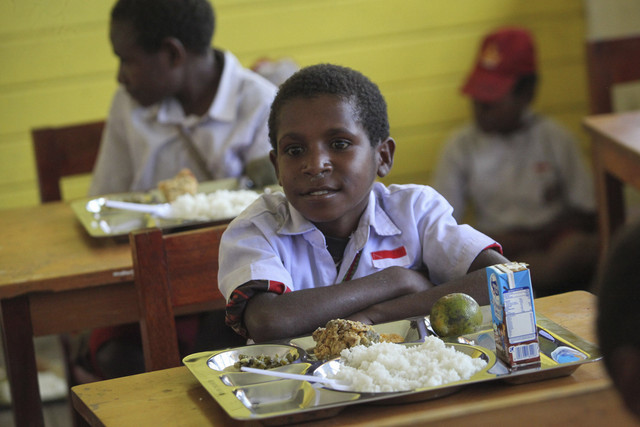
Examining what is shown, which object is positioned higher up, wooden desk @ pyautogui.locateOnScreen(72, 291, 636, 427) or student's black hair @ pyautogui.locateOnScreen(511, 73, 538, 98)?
student's black hair @ pyautogui.locateOnScreen(511, 73, 538, 98)

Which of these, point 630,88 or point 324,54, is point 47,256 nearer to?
point 324,54

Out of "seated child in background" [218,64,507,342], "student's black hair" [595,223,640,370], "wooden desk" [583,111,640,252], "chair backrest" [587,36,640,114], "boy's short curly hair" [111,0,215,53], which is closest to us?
"student's black hair" [595,223,640,370]

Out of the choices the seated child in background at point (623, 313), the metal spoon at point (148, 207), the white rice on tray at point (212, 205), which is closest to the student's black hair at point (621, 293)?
the seated child in background at point (623, 313)

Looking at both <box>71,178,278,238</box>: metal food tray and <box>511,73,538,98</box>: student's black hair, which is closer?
<box>71,178,278,238</box>: metal food tray

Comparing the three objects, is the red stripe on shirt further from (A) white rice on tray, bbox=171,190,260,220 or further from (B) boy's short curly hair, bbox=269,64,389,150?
(A) white rice on tray, bbox=171,190,260,220

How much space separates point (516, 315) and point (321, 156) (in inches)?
19.1

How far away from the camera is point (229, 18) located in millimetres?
3533

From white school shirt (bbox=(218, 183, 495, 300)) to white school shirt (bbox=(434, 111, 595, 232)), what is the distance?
187 centimetres

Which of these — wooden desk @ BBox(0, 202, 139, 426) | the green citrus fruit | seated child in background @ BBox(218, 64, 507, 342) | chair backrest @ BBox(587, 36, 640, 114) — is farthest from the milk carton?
chair backrest @ BBox(587, 36, 640, 114)

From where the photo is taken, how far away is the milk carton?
94 centimetres

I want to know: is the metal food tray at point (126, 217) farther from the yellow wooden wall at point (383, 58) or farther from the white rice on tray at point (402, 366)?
the yellow wooden wall at point (383, 58)

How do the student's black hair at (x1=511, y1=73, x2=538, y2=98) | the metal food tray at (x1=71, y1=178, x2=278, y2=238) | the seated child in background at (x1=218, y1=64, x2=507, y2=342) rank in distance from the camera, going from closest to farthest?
the seated child in background at (x1=218, y1=64, x2=507, y2=342)
the metal food tray at (x1=71, y1=178, x2=278, y2=238)
the student's black hair at (x1=511, y1=73, x2=538, y2=98)

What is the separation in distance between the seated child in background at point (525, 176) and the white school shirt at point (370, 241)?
1.90 meters

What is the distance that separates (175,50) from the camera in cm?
235
